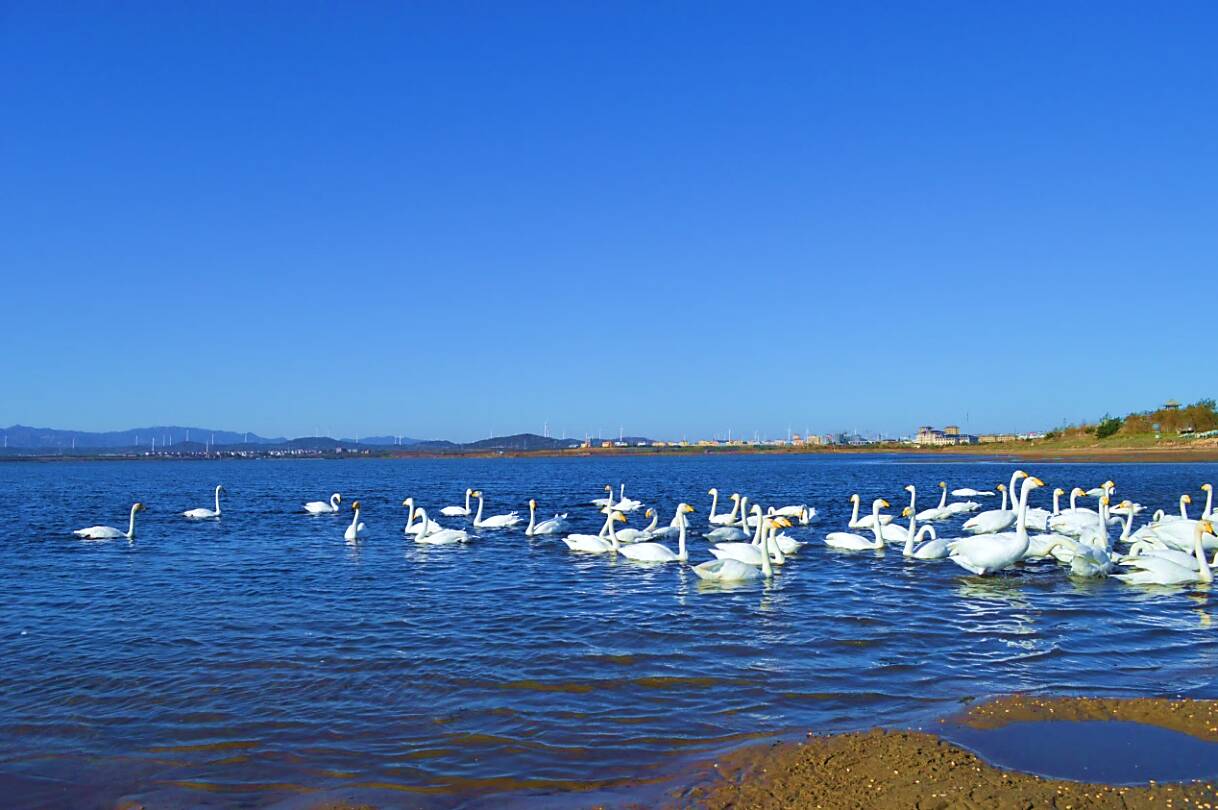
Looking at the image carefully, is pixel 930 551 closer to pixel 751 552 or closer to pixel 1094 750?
pixel 751 552

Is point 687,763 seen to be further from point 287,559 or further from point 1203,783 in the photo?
point 287,559

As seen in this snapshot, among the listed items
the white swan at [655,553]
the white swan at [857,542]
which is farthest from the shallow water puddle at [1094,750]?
the white swan at [857,542]

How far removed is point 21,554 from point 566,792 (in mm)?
21426

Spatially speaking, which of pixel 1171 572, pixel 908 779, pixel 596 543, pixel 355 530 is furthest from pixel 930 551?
pixel 355 530

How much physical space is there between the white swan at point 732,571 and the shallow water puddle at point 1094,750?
28.9ft

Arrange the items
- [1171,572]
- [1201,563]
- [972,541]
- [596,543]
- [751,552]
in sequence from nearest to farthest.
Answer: [1171,572], [1201,563], [972,541], [751,552], [596,543]

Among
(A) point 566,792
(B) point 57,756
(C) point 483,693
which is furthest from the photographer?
(C) point 483,693

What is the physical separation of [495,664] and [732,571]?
22.7ft

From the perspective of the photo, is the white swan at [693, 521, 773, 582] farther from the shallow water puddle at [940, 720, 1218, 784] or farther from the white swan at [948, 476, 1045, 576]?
the shallow water puddle at [940, 720, 1218, 784]

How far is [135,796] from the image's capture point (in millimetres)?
6906

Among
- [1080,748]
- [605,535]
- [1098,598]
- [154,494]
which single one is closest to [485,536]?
[605,535]

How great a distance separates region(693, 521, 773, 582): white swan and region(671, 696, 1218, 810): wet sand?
869 centimetres

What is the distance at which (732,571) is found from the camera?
16641 mm

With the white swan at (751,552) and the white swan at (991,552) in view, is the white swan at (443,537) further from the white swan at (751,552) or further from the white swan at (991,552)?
the white swan at (991,552)
